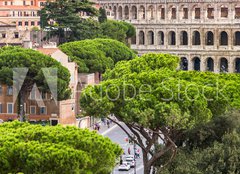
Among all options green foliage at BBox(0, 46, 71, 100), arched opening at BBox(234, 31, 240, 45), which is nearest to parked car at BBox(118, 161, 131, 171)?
green foliage at BBox(0, 46, 71, 100)

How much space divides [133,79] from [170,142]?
181 inches

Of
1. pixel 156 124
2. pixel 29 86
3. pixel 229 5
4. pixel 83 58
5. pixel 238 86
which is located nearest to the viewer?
pixel 156 124

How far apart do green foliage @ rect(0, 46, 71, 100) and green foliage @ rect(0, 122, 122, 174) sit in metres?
23.4

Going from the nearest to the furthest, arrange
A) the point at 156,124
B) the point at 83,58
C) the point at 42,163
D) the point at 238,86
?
the point at 42,163 → the point at 156,124 → the point at 238,86 → the point at 83,58

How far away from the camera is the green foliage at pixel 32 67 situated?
64375mm

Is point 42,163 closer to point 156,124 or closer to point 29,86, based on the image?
point 156,124

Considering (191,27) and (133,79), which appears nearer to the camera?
(133,79)

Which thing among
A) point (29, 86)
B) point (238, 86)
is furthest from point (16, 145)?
point (29, 86)

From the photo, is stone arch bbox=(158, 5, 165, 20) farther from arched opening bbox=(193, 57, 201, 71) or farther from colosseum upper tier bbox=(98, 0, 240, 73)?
arched opening bbox=(193, 57, 201, 71)

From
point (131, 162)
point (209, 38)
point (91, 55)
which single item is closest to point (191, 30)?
point (209, 38)

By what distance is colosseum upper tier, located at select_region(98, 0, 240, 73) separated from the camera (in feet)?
373

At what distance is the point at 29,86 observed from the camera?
214 ft

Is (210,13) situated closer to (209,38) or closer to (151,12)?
(209,38)

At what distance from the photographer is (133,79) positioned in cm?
5216
